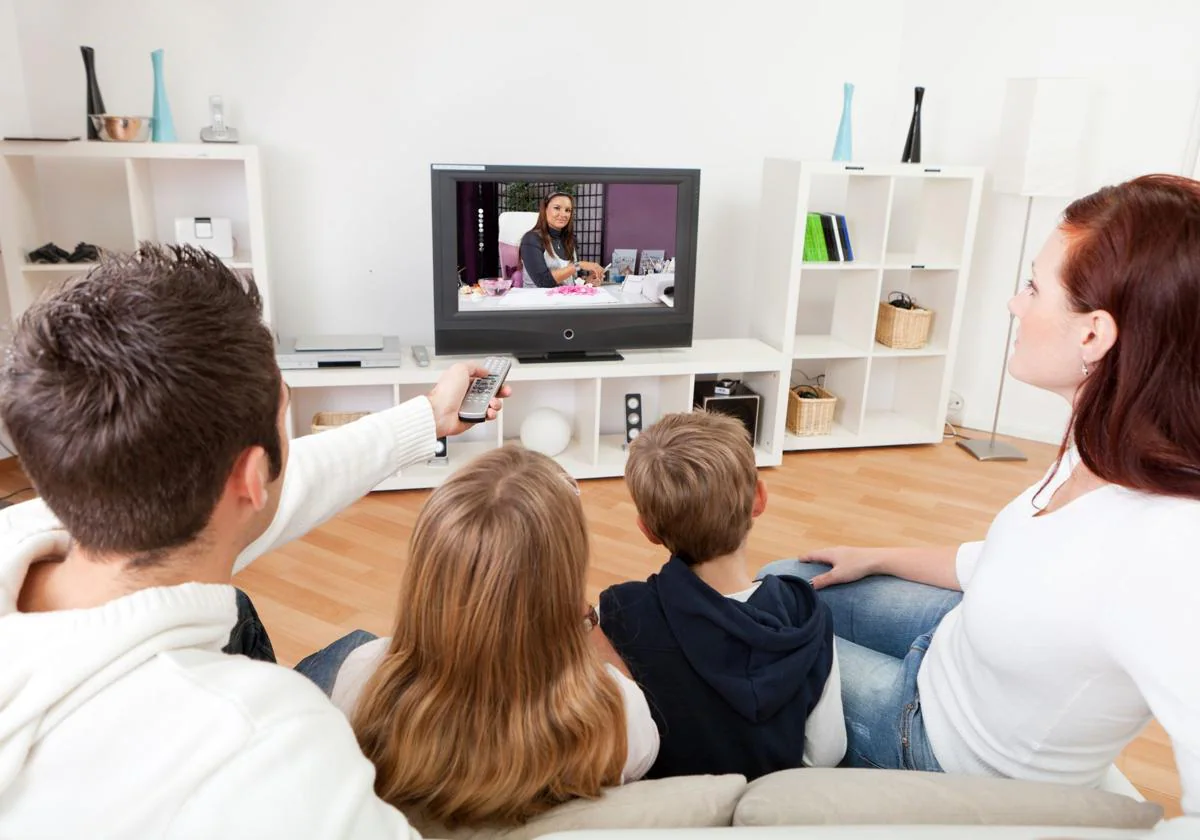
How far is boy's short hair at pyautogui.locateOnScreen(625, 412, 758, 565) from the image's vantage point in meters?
1.42

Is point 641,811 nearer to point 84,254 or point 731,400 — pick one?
point 731,400

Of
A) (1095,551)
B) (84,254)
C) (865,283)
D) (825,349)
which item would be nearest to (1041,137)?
(865,283)

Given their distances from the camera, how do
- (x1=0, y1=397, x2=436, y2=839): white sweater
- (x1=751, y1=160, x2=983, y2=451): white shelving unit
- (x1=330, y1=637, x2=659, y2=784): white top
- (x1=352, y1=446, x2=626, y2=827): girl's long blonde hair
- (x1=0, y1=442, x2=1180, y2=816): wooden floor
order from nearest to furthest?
(x1=0, y1=397, x2=436, y2=839): white sweater
(x1=352, y1=446, x2=626, y2=827): girl's long blonde hair
(x1=330, y1=637, x2=659, y2=784): white top
(x1=0, y1=442, x2=1180, y2=816): wooden floor
(x1=751, y1=160, x2=983, y2=451): white shelving unit

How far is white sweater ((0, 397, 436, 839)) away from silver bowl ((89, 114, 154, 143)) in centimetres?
265

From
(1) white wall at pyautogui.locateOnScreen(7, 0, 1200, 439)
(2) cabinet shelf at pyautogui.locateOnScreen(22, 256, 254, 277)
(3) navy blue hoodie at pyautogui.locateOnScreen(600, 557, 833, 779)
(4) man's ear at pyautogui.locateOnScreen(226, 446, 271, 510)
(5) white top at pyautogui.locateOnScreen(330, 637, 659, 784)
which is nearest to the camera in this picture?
(4) man's ear at pyautogui.locateOnScreen(226, 446, 271, 510)

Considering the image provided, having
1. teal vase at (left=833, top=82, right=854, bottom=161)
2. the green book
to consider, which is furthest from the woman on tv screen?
teal vase at (left=833, top=82, right=854, bottom=161)

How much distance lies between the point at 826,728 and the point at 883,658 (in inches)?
9.2

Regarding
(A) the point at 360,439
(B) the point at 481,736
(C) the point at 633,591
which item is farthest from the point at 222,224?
(B) the point at 481,736

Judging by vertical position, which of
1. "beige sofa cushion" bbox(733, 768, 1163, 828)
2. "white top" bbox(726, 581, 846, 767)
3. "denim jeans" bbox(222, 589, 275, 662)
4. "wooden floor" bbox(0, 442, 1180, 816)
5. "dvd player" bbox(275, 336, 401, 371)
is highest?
"beige sofa cushion" bbox(733, 768, 1163, 828)

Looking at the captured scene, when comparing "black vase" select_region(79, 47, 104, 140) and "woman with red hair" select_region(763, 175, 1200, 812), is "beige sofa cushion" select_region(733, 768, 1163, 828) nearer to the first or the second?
"woman with red hair" select_region(763, 175, 1200, 812)

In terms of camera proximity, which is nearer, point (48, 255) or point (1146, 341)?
point (1146, 341)

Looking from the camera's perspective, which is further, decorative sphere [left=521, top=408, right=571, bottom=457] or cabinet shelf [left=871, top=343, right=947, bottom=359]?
cabinet shelf [left=871, top=343, right=947, bottom=359]

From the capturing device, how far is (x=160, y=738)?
0.69m

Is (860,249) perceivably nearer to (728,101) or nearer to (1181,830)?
(728,101)
